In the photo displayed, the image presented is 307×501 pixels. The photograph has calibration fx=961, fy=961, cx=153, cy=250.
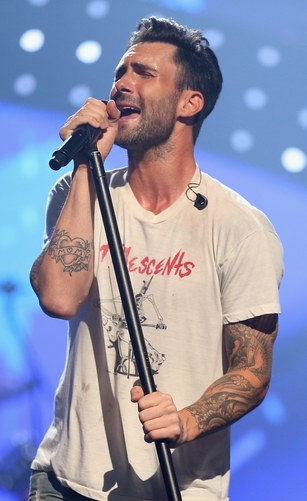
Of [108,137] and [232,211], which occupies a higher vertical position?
[108,137]

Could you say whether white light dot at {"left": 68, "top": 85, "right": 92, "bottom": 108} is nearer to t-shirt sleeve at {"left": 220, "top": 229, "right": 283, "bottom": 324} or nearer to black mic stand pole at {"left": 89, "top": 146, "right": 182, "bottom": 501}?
t-shirt sleeve at {"left": 220, "top": 229, "right": 283, "bottom": 324}

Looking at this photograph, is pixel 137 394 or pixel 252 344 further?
pixel 252 344

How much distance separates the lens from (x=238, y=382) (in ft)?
6.49

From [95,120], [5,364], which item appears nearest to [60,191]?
[95,120]

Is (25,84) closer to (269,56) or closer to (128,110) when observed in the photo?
(269,56)

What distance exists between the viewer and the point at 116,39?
331 cm

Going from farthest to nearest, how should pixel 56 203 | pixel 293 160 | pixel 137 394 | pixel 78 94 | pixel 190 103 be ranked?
pixel 78 94 < pixel 293 160 < pixel 190 103 < pixel 56 203 < pixel 137 394

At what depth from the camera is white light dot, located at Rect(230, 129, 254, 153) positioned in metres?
3.19

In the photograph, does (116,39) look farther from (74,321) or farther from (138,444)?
(138,444)

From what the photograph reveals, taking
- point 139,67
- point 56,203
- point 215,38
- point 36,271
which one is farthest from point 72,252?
point 215,38

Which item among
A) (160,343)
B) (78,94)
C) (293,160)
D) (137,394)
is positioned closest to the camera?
(137,394)

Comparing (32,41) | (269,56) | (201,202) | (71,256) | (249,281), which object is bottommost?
(249,281)

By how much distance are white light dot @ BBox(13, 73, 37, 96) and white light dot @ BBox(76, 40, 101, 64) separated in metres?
0.18

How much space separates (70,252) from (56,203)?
24 centimetres
